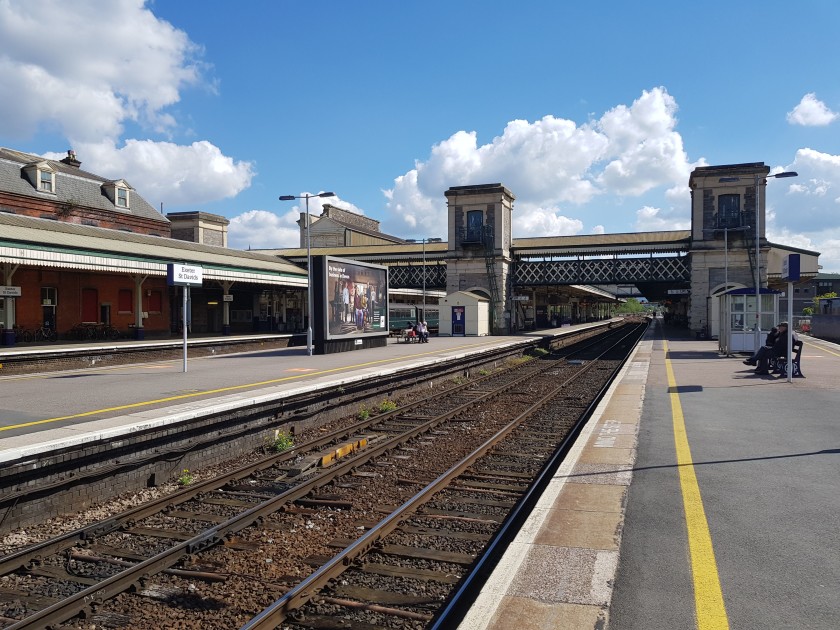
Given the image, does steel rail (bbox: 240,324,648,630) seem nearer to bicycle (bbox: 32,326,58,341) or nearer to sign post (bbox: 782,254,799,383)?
sign post (bbox: 782,254,799,383)

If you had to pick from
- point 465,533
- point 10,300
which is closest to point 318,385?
point 465,533

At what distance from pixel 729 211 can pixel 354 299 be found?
34.7 metres

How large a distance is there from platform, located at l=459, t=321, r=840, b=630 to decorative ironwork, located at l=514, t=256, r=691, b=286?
1642 inches

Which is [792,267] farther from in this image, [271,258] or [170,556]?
[271,258]

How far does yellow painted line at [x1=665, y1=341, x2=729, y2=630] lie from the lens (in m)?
3.89

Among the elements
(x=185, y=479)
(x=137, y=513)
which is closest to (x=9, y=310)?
(x=185, y=479)

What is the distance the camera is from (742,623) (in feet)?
12.5

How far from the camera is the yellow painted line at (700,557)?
3891mm

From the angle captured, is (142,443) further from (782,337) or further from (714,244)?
(714,244)

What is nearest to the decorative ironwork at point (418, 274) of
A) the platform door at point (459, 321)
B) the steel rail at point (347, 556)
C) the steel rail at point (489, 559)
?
the platform door at point (459, 321)

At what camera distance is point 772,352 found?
682 inches

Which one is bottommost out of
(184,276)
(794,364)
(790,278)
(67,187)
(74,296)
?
(794,364)

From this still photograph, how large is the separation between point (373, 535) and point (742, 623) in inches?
136

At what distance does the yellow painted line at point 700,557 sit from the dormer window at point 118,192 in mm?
44512
